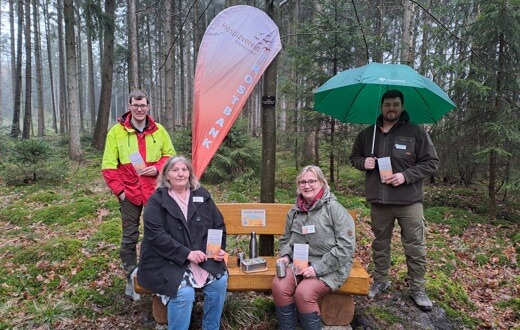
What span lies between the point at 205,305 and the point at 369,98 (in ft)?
8.81

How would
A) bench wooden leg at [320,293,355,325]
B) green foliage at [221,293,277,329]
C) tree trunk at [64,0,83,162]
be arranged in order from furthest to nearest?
tree trunk at [64,0,83,162] → green foliage at [221,293,277,329] → bench wooden leg at [320,293,355,325]

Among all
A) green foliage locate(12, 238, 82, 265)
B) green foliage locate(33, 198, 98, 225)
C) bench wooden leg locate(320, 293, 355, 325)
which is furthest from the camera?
green foliage locate(33, 198, 98, 225)

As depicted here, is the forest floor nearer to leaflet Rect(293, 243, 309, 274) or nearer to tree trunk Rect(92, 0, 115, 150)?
leaflet Rect(293, 243, 309, 274)

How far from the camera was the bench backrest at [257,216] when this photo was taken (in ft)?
11.8

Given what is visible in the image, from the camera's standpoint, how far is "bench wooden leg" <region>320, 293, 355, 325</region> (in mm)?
3062

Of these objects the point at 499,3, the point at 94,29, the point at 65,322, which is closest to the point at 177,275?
the point at 65,322

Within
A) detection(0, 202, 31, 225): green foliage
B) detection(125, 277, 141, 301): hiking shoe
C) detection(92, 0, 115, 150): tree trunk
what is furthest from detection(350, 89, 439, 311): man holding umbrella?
detection(92, 0, 115, 150): tree trunk

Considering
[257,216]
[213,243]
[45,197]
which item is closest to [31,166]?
[45,197]

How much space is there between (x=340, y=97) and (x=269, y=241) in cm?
176

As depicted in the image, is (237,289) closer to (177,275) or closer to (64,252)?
(177,275)

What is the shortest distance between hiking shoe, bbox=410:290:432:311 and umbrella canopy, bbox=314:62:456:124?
1.81m

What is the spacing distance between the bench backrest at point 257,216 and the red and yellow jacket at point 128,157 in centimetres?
79

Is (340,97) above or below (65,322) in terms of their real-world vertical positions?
above

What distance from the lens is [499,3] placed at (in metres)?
5.90
